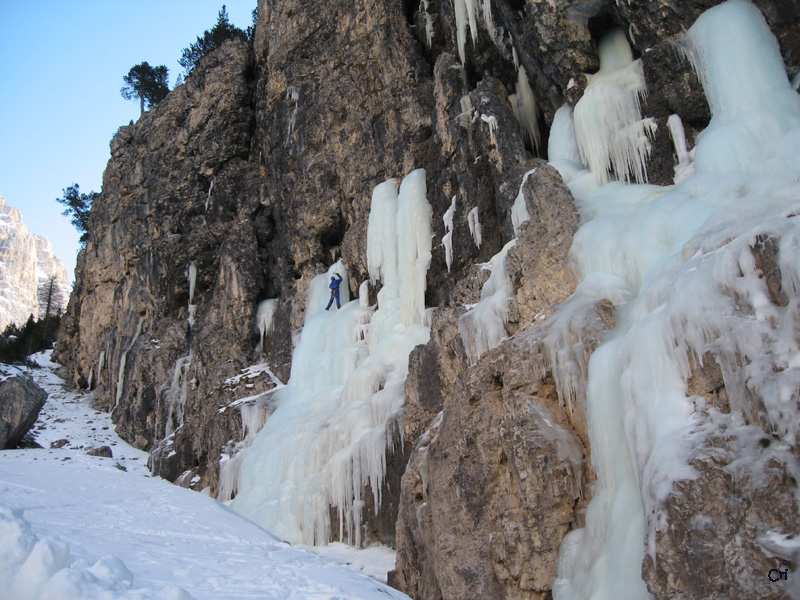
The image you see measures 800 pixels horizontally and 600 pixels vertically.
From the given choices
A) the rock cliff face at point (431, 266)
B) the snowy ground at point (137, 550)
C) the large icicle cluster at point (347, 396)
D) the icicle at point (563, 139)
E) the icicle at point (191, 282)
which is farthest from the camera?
the icicle at point (191, 282)

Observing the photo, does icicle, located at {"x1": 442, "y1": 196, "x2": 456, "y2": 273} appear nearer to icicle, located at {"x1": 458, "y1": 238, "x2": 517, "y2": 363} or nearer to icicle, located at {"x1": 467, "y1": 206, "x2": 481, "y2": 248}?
icicle, located at {"x1": 467, "y1": 206, "x2": 481, "y2": 248}

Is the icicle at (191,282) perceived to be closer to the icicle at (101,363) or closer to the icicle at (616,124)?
the icicle at (101,363)

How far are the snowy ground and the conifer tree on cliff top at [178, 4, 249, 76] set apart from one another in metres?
27.5

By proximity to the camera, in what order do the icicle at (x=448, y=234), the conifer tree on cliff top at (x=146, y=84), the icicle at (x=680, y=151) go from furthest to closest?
1. the conifer tree on cliff top at (x=146, y=84)
2. the icicle at (x=448, y=234)
3. the icicle at (x=680, y=151)

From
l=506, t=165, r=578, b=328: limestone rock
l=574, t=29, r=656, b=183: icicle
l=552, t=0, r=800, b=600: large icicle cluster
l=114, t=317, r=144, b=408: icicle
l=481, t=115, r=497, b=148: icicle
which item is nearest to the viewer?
l=552, t=0, r=800, b=600: large icicle cluster

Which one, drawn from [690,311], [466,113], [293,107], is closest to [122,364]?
[293,107]

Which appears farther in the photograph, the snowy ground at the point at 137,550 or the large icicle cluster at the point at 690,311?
the large icicle cluster at the point at 690,311

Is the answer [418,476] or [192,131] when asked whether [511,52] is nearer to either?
[418,476]

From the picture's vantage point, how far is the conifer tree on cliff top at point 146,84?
38.9 m

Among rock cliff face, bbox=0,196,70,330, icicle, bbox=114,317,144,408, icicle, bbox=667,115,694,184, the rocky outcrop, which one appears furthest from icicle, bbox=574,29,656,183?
rock cliff face, bbox=0,196,70,330

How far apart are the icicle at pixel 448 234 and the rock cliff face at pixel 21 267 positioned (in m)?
93.1

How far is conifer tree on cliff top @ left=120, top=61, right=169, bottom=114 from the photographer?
38.9 metres

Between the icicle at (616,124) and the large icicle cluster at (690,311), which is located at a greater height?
the icicle at (616,124)

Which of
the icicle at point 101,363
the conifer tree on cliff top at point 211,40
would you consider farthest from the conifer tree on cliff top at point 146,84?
the icicle at point 101,363
